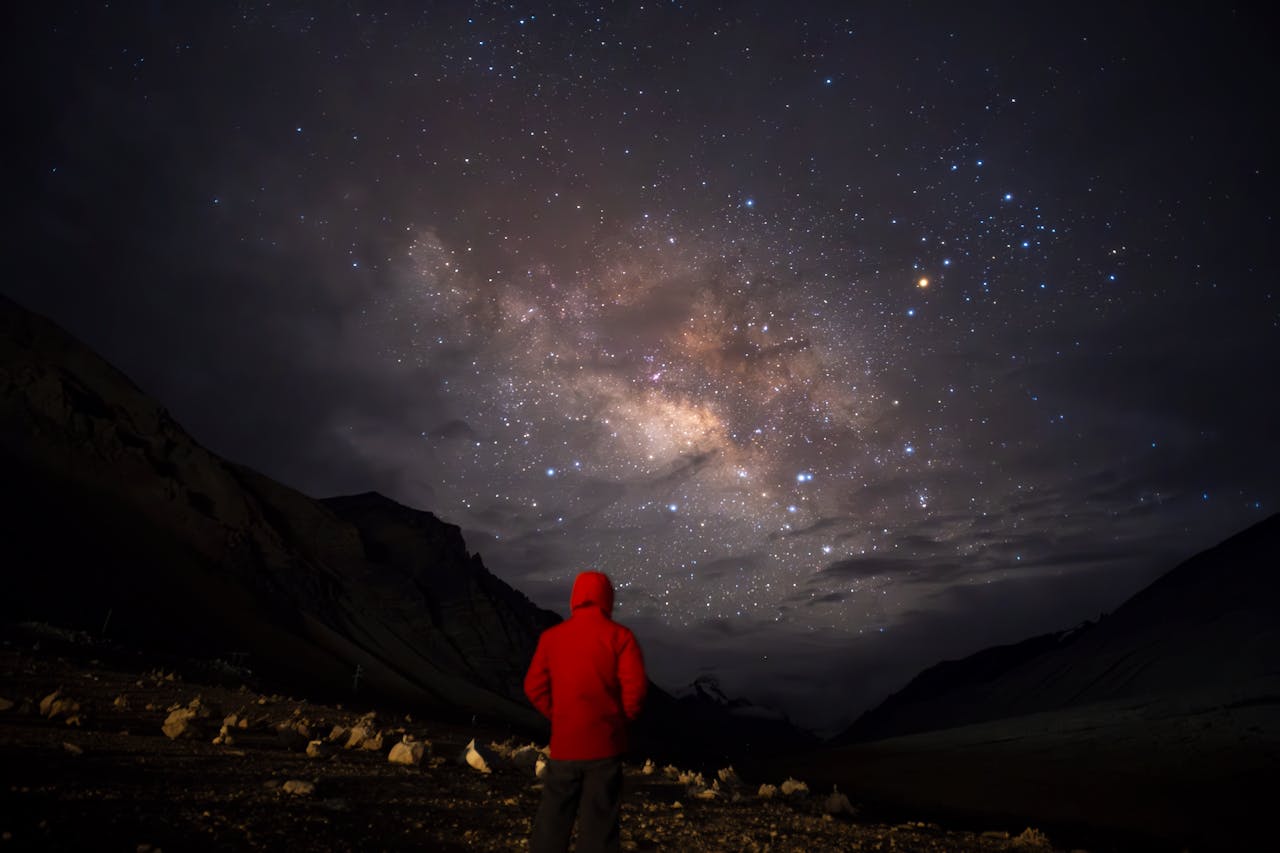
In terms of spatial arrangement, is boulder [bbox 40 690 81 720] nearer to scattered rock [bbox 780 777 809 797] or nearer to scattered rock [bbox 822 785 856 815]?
scattered rock [bbox 822 785 856 815]

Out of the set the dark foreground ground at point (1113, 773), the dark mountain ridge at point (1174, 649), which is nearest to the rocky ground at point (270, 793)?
the dark foreground ground at point (1113, 773)

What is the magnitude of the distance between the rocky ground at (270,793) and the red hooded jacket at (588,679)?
1.91m

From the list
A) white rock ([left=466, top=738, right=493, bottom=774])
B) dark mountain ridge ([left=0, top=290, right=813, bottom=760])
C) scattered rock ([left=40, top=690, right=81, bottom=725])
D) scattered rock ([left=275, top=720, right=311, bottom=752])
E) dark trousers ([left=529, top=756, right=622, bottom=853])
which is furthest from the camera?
dark mountain ridge ([left=0, top=290, right=813, bottom=760])

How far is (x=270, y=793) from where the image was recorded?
599 cm

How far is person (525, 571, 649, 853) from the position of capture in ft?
14.6

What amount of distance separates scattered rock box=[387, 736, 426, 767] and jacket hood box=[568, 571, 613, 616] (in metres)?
6.41

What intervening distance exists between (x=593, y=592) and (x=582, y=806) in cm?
147

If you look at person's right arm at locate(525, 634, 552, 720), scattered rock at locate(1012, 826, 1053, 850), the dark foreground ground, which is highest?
person's right arm at locate(525, 634, 552, 720)

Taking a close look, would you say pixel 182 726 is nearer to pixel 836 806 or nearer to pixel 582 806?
pixel 582 806

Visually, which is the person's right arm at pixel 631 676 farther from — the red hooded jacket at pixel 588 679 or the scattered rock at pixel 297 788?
the scattered rock at pixel 297 788

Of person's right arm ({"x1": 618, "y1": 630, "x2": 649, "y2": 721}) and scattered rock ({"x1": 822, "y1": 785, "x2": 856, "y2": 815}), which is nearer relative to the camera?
person's right arm ({"x1": 618, "y1": 630, "x2": 649, "y2": 721})

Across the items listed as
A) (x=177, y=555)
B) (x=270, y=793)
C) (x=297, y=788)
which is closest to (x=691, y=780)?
(x=297, y=788)

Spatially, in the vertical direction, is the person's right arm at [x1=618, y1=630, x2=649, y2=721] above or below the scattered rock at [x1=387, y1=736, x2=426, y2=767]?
above

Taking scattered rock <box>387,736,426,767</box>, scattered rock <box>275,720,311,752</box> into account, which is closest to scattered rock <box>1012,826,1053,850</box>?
scattered rock <box>387,736,426,767</box>
